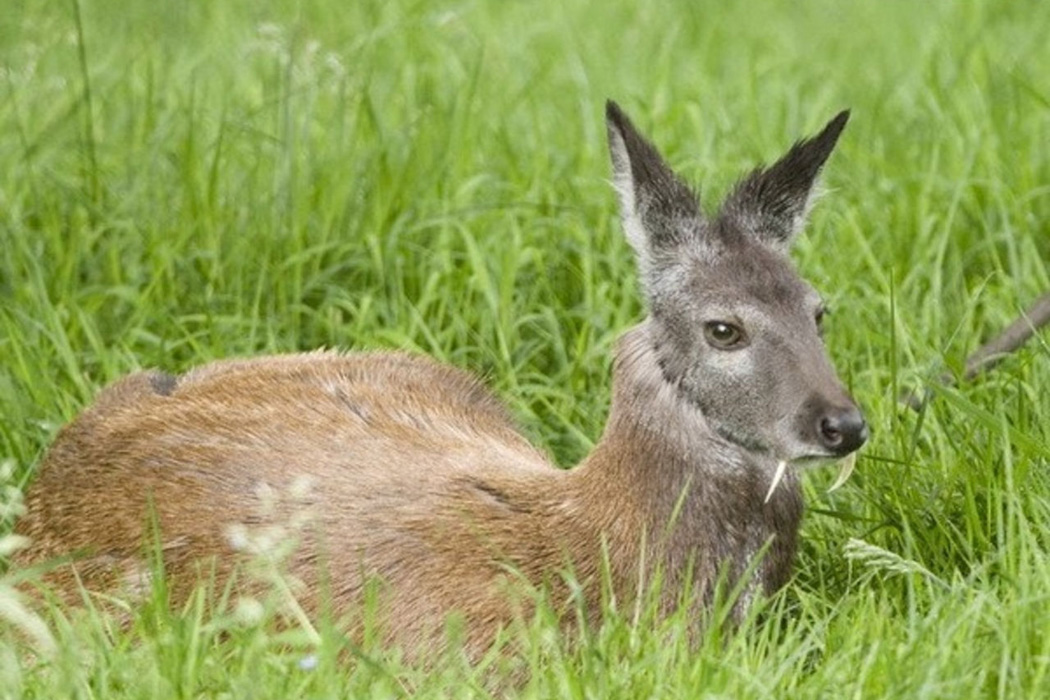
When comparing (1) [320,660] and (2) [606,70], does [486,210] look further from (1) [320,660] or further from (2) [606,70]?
(1) [320,660]

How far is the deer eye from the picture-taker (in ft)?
15.5

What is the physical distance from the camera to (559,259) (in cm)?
636

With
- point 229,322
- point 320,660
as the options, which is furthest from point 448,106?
point 320,660

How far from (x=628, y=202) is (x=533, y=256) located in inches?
52.0

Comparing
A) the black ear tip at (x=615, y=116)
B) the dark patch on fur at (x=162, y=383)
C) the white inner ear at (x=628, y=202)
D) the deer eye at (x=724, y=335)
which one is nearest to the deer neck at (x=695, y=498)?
the deer eye at (x=724, y=335)

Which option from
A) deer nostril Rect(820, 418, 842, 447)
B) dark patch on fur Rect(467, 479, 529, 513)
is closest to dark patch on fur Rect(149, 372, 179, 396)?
dark patch on fur Rect(467, 479, 529, 513)

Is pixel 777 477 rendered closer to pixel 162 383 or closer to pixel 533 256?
pixel 162 383

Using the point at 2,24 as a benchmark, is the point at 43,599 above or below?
below

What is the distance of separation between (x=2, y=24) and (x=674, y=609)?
340 cm

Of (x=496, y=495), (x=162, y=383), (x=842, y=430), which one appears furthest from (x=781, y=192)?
(x=162, y=383)

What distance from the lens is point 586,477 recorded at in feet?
15.8

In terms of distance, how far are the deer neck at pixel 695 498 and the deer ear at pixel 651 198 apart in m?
0.37

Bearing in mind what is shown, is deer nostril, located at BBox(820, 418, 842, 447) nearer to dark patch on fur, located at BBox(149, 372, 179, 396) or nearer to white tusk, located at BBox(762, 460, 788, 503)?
white tusk, located at BBox(762, 460, 788, 503)

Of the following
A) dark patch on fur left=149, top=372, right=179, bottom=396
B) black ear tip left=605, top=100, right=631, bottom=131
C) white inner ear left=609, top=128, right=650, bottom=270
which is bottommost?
dark patch on fur left=149, top=372, right=179, bottom=396
